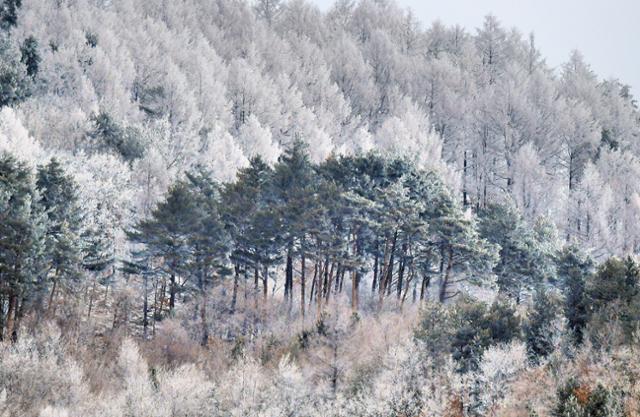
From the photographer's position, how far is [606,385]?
23.6 m

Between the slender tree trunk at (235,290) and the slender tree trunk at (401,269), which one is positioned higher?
the slender tree trunk at (401,269)

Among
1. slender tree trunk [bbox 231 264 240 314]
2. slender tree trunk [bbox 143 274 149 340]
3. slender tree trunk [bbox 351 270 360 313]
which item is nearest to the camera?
slender tree trunk [bbox 143 274 149 340]

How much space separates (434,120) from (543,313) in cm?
4451

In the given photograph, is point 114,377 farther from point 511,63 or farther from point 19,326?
point 511,63

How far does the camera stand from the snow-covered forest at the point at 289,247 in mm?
28203

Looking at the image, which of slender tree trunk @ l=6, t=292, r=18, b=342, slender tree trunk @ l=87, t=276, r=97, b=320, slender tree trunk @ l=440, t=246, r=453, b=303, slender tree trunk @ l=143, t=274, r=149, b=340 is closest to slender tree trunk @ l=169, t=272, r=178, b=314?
slender tree trunk @ l=143, t=274, r=149, b=340

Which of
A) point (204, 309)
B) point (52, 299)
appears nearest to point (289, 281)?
point (204, 309)

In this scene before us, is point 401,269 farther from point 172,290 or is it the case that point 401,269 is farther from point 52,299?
point 52,299

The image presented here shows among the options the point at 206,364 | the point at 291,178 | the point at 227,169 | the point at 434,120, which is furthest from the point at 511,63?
the point at 206,364

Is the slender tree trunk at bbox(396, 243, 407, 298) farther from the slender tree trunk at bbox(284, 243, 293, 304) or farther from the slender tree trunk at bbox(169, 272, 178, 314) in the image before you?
the slender tree trunk at bbox(169, 272, 178, 314)

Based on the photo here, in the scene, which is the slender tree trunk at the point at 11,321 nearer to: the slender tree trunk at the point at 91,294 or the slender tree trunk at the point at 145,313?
the slender tree trunk at the point at 91,294

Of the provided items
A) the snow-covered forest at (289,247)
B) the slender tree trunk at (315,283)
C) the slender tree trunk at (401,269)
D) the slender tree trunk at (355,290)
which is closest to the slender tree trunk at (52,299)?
the snow-covered forest at (289,247)

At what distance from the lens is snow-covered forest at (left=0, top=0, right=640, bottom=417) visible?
28203 mm

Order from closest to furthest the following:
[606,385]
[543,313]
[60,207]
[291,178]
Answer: [606,385] → [543,313] → [60,207] → [291,178]
